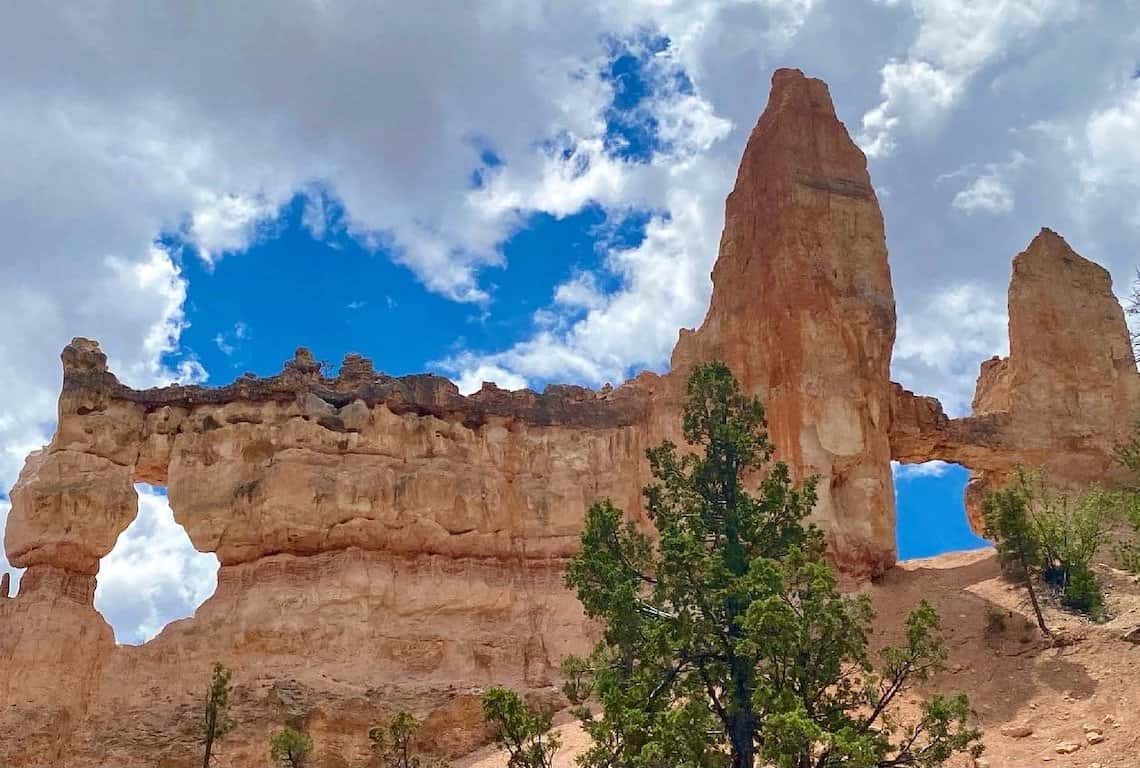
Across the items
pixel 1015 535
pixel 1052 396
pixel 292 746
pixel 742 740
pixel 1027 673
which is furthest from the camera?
pixel 1052 396

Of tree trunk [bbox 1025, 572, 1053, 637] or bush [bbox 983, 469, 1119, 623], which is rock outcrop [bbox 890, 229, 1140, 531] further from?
tree trunk [bbox 1025, 572, 1053, 637]

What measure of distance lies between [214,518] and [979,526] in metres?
23.3

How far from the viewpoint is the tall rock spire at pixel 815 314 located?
105 ft

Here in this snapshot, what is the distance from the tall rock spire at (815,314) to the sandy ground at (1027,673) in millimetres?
2563

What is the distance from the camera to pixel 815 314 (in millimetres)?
33188

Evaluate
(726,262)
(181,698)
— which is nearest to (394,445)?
(181,698)

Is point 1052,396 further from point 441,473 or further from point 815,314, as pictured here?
point 441,473

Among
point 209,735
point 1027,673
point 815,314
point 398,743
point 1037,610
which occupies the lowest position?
point 398,743

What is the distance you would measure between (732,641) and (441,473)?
14.8 metres

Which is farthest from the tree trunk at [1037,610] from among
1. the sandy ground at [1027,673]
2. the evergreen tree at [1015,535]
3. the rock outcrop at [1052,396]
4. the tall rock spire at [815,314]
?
the rock outcrop at [1052,396]

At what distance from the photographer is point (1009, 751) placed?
2238 cm

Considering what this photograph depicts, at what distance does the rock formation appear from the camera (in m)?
28.6

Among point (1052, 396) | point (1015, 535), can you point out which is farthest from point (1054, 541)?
point (1052, 396)

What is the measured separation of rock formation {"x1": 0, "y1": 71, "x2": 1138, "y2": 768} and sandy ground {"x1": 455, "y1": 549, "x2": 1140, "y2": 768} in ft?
6.79
